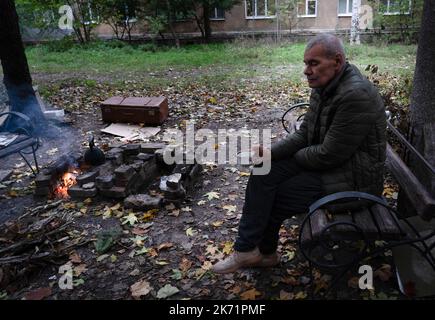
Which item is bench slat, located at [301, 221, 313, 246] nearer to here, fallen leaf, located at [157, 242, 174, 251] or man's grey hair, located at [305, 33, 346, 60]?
man's grey hair, located at [305, 33, 346, 60]

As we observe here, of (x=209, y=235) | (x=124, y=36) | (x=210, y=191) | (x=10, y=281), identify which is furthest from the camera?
(x=124, y=36)

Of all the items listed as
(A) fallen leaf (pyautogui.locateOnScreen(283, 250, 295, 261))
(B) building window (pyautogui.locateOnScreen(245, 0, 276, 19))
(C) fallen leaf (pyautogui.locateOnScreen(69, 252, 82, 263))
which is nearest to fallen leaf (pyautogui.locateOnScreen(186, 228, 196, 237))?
(A) fallen leaf (pyautogui.locateOnScreen(283, 250, 295, 261))

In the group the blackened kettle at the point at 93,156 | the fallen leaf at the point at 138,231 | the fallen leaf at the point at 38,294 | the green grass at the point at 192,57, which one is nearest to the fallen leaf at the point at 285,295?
the fallen leaf at the point at 138,231

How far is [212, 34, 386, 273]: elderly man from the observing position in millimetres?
2754

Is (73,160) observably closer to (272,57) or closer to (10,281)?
(10,281)

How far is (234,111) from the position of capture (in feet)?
26.5

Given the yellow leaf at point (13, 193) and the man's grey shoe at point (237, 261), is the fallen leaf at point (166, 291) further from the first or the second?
the yellow leaf at point (13, 193)

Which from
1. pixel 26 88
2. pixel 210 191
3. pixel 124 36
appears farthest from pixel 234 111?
pixel 124 36

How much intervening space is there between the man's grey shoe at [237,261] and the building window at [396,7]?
16761mm

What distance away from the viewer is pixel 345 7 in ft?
67.4

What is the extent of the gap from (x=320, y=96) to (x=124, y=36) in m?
19.4

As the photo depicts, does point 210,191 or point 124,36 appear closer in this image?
point 210,191

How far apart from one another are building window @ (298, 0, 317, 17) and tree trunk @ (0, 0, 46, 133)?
16.2 m

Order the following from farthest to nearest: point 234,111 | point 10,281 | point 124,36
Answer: point 124,36 → point 234,111 → point 10,281
